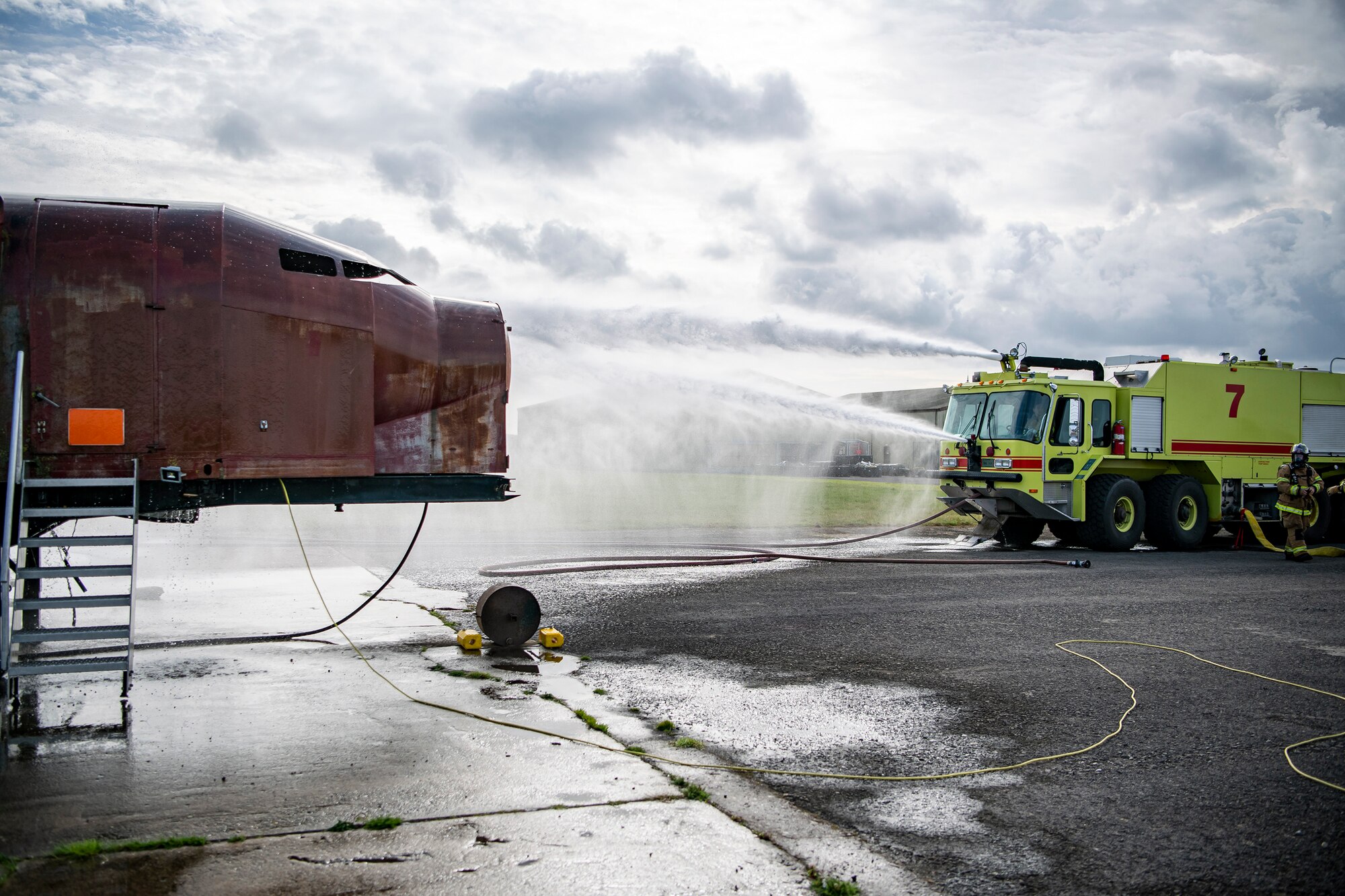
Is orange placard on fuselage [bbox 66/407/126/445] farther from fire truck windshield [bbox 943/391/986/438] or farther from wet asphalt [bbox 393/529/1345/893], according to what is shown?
fire truck windshield [bbox 943/391/986/438]

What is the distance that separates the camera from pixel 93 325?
24.1 ft

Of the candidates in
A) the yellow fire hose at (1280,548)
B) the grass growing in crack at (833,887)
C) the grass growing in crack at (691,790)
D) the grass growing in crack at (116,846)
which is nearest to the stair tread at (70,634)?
the grass growing in crack at (116,846)

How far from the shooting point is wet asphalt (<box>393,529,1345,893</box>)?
14.1 ft

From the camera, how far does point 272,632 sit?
30.4 feet

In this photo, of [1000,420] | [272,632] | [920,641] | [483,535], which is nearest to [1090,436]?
[1000,420]

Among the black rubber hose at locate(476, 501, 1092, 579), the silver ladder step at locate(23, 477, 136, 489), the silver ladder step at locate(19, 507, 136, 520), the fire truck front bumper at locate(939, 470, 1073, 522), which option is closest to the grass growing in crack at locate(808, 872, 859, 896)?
the silver ladder step at locate(19, 507, 136, 520)

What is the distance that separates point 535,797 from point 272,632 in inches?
214

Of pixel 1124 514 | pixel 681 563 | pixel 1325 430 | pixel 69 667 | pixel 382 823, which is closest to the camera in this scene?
pixel 382 823

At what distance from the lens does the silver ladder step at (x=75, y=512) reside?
23.4 ft

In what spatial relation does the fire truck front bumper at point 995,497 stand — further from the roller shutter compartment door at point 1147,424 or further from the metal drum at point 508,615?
the metal drum at point 508,615

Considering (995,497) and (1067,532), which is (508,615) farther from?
(1067,532)

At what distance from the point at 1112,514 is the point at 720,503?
13.6m

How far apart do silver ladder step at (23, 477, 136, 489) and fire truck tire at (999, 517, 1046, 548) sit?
48.7 feet

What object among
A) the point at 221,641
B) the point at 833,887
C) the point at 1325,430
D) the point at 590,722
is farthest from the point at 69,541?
the point at 1325,430
